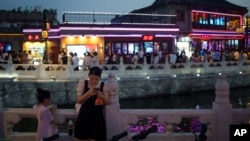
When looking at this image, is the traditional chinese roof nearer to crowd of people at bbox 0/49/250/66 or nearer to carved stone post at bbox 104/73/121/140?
crowd of people at bbox 0/49/250/66

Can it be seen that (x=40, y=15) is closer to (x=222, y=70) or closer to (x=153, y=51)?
(x=153, y=51)

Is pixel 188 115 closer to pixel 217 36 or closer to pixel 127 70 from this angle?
pixel 127 70

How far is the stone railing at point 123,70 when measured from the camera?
2097 centimetres

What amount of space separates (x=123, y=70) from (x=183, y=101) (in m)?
4.18

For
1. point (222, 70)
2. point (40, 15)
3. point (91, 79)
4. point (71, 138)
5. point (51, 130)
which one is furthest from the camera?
point (40, 15)

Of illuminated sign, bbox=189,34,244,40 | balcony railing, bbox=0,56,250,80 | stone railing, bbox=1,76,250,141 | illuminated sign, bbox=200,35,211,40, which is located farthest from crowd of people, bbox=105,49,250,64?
stone railing, bbox=1,76,250,141

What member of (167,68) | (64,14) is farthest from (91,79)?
(64,14)

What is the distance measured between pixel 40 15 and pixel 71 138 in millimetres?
36459

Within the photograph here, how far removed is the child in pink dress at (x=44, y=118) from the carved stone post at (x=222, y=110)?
3.06 meters

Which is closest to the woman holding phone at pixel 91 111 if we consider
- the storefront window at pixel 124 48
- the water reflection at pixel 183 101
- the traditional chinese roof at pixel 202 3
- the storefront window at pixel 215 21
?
the water reflection at pixel 183 101

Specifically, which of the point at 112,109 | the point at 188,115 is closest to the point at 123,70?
the point at 188,115

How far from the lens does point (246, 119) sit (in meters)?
7.05

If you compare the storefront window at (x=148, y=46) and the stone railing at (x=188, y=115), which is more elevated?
the storefront window at (x=148, y=46)

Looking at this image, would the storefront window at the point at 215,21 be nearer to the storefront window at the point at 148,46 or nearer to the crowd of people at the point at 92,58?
the crowd of people at the point at 92,58
